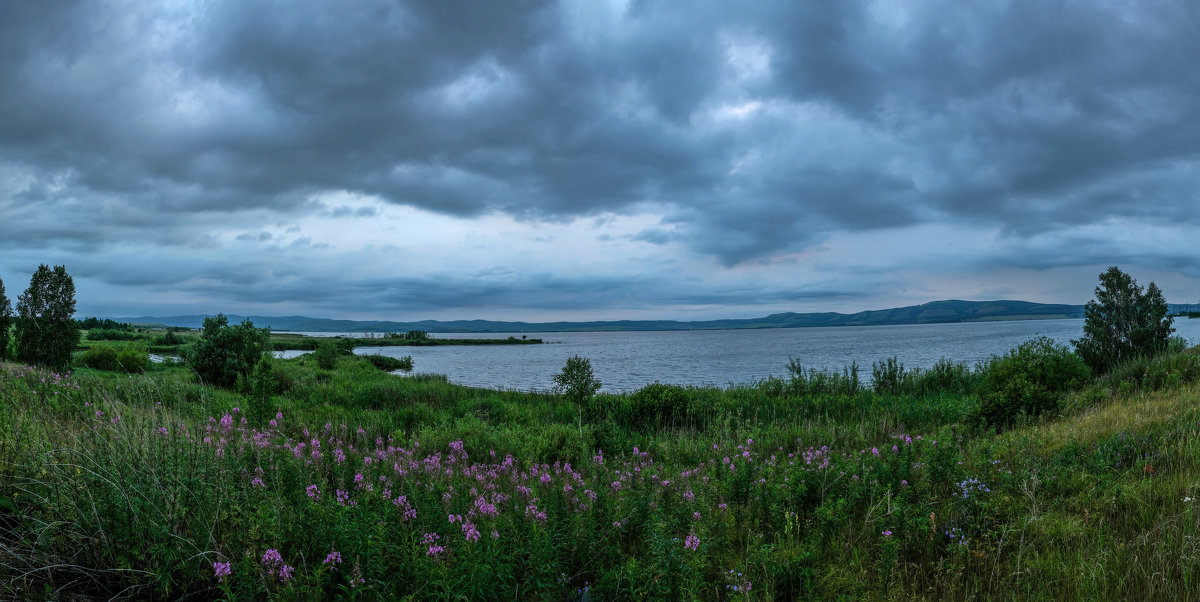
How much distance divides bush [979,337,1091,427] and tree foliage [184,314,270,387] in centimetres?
2264

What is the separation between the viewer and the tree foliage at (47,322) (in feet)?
58.2

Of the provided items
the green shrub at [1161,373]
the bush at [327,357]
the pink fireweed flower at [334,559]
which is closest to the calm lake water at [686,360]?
the bush at [327,357]

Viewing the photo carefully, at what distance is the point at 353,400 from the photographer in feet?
59.7

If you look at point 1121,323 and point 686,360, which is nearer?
point 1121,323

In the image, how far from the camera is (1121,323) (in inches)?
837

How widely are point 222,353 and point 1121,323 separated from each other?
33.7 meters

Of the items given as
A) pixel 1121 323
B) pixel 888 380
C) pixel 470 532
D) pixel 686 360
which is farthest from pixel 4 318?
pixel 686 360

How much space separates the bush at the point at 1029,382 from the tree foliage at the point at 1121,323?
7.23 meters

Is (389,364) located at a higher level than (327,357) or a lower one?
lower

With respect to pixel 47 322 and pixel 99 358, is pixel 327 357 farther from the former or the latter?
pixel 47 322

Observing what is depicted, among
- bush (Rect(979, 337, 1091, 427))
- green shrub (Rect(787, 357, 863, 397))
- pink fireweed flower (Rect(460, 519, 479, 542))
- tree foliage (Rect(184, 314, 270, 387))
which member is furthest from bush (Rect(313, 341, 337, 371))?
pink fireweed flower (Rect(460, 519, 479, 542))

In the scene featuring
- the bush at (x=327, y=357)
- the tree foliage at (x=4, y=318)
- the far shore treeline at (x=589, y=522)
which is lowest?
the bush at (x=327, y=357)

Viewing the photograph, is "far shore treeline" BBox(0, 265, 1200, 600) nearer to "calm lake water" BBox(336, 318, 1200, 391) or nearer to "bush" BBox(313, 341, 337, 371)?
"calm lake water" BBox(336, 318, 1200, 391)

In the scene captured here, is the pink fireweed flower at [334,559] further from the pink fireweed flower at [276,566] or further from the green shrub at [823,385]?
the green shrub at [823,385]
